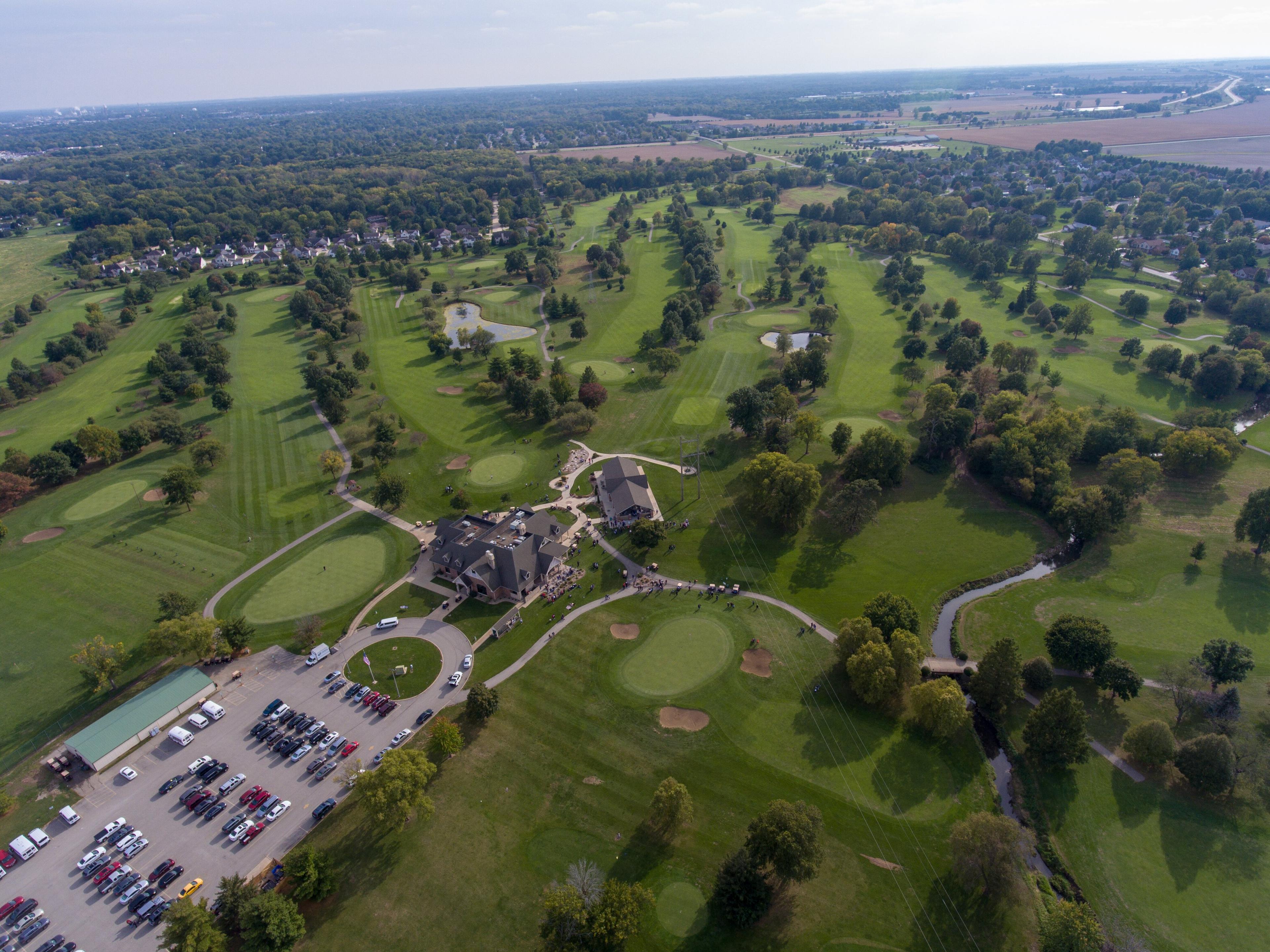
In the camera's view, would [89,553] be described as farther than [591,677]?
Yes

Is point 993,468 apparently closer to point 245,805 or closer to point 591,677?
point 591,677

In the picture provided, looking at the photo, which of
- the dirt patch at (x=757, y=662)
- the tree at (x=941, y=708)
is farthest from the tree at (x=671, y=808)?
the tree at (x=941, y=708)

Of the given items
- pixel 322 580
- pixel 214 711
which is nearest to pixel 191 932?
pixel 214 711

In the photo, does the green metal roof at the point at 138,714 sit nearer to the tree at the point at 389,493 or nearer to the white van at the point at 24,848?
the white van at the point at 24,848

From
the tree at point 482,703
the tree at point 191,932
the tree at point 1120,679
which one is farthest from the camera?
the tree at point 482,703

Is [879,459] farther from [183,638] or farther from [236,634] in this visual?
[183,638]

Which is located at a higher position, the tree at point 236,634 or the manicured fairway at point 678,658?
the tree at point 236,634

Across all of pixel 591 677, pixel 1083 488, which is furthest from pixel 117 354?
pixel 1083 488
